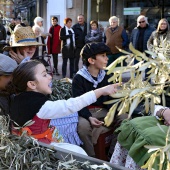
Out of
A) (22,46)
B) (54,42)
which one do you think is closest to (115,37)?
(54,42)

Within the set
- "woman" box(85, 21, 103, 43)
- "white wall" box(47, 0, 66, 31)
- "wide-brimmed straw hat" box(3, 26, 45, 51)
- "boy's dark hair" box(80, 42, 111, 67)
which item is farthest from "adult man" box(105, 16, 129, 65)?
"white wall" box(47, 0, 66, 31)

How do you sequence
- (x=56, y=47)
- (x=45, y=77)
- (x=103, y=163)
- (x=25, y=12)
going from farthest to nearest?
1. (x=25, y=12)
2. (x=56, y=47)
3. (x=45, y=77)
4. (x=103, y=163)

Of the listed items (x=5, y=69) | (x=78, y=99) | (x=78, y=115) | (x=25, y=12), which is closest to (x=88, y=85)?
(x=78, y=115)

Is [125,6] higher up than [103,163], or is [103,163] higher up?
[125,6]

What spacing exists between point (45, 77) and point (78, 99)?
1.10 feet

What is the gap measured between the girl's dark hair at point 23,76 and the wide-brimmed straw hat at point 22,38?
1.24 m

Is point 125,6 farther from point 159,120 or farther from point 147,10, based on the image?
point 159,120

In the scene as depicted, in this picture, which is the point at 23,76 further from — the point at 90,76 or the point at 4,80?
the point at 90,76

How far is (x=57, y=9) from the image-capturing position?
1558 cm

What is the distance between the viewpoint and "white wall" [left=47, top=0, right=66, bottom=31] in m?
15.2

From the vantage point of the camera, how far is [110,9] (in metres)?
13.3

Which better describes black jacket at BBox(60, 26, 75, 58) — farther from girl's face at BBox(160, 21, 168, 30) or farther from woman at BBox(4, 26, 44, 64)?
woman at BBox(4, 26, 44, 64)

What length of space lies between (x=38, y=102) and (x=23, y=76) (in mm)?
234

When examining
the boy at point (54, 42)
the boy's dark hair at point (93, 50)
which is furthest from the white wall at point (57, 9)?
the boy's dark hair at point (93, 50)
